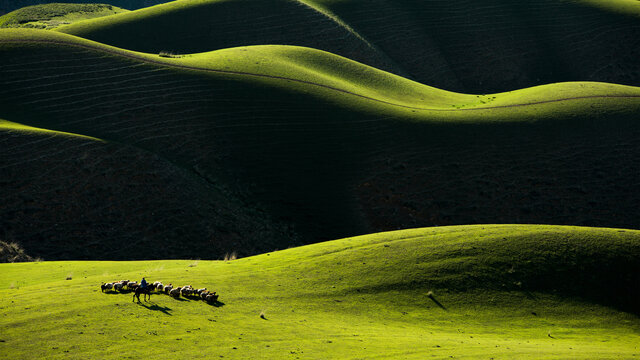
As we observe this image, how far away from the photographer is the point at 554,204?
165 feet

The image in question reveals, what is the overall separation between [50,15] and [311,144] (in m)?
79.9

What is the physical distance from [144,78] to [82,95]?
19.3 feet

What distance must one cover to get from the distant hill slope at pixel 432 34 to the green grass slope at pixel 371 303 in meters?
59.9

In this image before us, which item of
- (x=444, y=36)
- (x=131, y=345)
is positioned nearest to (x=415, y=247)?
(x=131, y=345)

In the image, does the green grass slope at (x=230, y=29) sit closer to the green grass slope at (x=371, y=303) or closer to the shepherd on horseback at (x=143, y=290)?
the green grass slope at (x=371, y=303)

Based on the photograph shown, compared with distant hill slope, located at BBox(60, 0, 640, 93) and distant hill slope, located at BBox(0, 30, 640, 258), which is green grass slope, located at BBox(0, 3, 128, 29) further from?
distant hill slope, located at BBox(0, 30, 640, 258)

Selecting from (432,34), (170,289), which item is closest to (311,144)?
(170,289)

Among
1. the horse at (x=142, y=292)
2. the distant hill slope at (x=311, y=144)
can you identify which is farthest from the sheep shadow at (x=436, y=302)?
the distant hill slope at (x=311, y=144)

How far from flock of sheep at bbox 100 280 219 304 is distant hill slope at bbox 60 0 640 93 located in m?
65.1

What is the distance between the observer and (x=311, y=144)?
54688 millimetres

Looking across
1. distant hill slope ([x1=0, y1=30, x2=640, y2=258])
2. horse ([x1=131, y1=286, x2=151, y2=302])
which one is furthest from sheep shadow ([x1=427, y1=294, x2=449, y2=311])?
distant hill slope ([x1=0, y1=30, x2=640, y2=258])

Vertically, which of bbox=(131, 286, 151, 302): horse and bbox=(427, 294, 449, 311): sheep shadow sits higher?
bbox=(131, 286, 151, 302): horse

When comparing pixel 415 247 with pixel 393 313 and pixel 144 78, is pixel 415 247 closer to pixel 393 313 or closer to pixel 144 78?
pixel 393 313

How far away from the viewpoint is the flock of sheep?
22469mm
